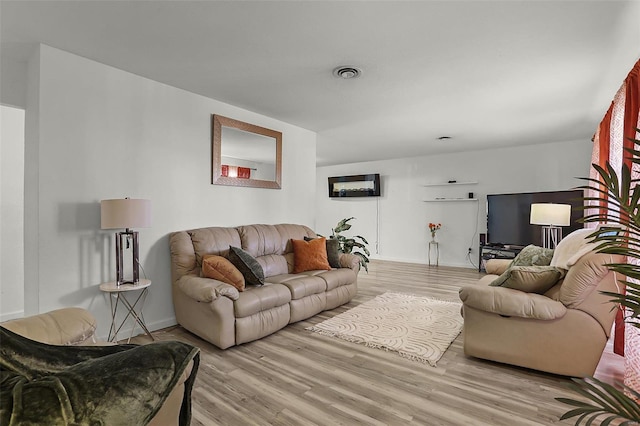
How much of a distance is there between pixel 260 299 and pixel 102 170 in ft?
6.08

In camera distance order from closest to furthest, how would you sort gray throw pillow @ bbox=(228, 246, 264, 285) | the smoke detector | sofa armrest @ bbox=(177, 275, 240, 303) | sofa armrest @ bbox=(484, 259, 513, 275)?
1. sofa armrest @ bbox=(177, 275, 240, 303)
2. the smoke detector
3. gray throw pillow @ bbox=(228, 246, 264, 285)
4. sofa armrest @ bbox=(484, 259, 513, 275)

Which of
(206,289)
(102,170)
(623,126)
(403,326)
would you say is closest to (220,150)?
(102,170)

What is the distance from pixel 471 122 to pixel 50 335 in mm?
5007

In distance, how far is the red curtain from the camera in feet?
8.59

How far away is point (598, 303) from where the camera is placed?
2219mm

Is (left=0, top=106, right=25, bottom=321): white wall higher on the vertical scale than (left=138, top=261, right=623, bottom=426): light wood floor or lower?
higher

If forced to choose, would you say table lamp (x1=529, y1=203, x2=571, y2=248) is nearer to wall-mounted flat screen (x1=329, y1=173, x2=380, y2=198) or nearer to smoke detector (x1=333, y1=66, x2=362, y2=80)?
smoke detector (x1=333, y1=66, x2=362, y2=80)

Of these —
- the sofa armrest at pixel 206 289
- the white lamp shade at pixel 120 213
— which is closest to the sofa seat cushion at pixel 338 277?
the sofa armrest at pixel 206 289

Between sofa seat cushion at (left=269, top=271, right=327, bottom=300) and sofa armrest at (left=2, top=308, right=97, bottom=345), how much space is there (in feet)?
6.12

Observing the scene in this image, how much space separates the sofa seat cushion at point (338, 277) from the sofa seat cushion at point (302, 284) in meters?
0.09

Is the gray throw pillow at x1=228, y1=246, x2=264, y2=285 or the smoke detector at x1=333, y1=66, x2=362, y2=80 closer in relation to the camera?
the smoke detector at x1=333, y1=66, x2=362, y2=80

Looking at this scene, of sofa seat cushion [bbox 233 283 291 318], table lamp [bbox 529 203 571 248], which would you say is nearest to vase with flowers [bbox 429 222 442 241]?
table lamp [bbox 529 203 571 248]

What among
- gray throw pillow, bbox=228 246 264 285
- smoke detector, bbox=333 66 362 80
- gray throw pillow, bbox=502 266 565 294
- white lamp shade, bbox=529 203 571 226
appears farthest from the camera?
white lamp shade, bbox=529 203 571 226

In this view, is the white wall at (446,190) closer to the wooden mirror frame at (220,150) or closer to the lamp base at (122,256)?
the wooden mirror frame at (220,150)
